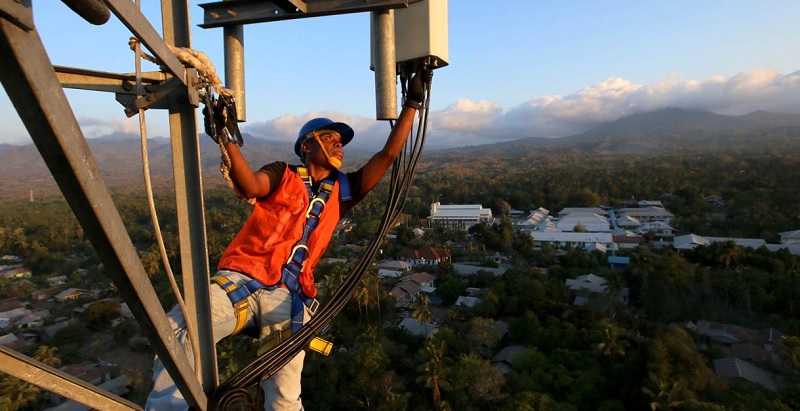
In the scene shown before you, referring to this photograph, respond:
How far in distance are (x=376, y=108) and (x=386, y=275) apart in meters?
21.9

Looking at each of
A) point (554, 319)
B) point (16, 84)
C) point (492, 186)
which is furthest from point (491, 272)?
point (492, 186)

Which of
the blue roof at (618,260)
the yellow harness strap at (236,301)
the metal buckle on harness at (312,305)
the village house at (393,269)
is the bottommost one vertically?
the village house at (393,269)

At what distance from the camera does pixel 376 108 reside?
2.26m

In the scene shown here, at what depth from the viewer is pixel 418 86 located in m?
2.38

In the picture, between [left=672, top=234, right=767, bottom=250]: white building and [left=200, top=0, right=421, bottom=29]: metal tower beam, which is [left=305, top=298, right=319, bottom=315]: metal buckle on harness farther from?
[left=672, top=234, right=767, bottom=250]: white building

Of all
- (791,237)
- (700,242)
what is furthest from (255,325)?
(791,237)

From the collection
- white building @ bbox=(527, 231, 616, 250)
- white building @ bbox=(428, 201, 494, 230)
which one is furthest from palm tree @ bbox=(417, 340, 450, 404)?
white building @ bbox=(428, 201, 494, 230)

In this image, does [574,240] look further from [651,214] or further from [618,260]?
[651,214]

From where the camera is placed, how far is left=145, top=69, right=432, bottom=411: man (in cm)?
204

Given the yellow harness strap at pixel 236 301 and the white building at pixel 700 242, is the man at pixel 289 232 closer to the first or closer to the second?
the yellow harness strap at pixel 236 301

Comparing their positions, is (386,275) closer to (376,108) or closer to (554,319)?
(554,319)

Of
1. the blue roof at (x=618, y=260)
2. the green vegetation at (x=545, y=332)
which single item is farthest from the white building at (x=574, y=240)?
the blue roof at (x=618, y=260)

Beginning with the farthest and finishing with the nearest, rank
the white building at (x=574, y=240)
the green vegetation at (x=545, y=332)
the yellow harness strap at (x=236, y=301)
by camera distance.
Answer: the white building at (x=574, y=240) → the green vegetation at (x=545, y=332) → the yellow harness strap at (x=236, y=301)

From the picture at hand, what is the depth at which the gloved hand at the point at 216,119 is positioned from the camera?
1569mm
